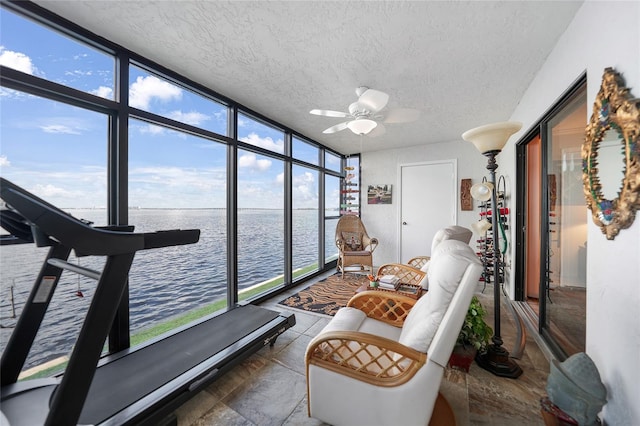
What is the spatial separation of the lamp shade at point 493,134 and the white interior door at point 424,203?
119 inches

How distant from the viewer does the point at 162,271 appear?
2580mm

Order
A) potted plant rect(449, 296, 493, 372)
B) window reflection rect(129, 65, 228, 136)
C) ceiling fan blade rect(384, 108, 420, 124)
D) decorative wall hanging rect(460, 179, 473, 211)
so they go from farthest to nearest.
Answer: decorative wall hanging rect(460, 179, 473, 211)
ceiling fan blade rect(384, 108, 420, 124)
window reflection rect(129, 65, 228, 136)
potted plant rect(449, 296, 493, 372)

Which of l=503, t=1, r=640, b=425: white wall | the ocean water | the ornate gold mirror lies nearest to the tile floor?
l=503, t=1, r=640, b=425: white wall

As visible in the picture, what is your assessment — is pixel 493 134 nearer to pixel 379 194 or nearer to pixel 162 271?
pixel 162 271

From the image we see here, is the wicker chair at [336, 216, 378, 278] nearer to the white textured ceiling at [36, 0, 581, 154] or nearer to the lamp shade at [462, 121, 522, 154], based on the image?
the white textured ceiling at [36, 0, 581, 154]

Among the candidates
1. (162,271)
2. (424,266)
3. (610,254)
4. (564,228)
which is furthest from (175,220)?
(564,228)

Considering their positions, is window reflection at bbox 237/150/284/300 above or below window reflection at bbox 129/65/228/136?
below

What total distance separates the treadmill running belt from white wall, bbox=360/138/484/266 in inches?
136

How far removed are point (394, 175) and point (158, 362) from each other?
481 cm

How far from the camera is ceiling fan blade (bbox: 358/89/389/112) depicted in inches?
83.7

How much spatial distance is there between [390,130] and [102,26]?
354 centimetres

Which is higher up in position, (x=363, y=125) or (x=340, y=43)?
(x=340, y=43)

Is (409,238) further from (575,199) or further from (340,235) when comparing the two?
(575,199)

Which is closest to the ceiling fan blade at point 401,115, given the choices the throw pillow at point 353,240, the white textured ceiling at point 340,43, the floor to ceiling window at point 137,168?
the white textured ceiling at point 340,43
